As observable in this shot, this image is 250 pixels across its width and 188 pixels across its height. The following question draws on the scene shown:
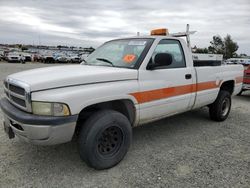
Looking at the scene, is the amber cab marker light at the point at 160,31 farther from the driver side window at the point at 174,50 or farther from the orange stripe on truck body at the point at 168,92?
the orange stripe on truck body at the point at 168,92

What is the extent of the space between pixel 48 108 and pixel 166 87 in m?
1.93

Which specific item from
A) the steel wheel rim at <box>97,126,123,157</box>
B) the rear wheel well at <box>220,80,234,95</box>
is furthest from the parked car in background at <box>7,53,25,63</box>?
the steel wheel rim at <box>97,126,123,157</box>

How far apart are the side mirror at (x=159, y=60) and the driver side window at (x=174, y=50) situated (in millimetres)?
329

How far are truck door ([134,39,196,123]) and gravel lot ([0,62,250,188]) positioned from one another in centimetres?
60

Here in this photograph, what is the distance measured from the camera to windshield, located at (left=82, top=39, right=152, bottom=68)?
364cm

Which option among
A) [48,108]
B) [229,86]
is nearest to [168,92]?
[48,108]

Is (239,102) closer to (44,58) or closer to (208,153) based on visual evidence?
(208,153)

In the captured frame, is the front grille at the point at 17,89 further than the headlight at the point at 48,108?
Yes

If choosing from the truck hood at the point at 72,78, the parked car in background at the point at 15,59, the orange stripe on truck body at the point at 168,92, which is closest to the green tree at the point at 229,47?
the parked car in background at the point at 15,59

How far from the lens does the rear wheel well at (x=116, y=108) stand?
10.5 ft

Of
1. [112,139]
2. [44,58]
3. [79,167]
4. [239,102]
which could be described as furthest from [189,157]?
[44,58]

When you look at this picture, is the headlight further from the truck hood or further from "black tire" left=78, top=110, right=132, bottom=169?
"black tire" left=78, top=110, right=132, bottom=169

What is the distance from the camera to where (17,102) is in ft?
9.75

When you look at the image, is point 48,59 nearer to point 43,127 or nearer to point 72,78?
point 72,78
